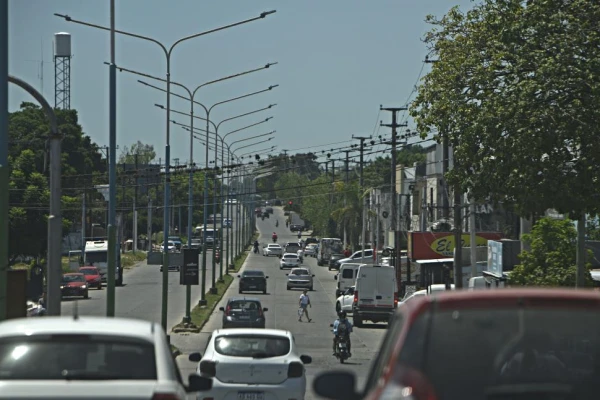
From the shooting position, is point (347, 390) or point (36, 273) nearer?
point (347, 390)

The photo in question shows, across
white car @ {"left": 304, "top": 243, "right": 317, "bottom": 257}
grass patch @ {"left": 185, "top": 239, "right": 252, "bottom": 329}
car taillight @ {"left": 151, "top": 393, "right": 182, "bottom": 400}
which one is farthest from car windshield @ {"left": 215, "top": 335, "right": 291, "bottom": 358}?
white car @ {"left": 304, "top": 243, "right": 317, "bottom": 257}

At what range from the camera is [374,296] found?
161ft

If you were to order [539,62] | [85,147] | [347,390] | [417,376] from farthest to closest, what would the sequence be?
1. [85,147]
2. [539,62]
3. [347,390]
4. [417,376]

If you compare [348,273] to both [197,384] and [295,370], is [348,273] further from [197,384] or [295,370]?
[197,384]

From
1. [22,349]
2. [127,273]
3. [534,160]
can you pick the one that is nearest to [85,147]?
[127,273]

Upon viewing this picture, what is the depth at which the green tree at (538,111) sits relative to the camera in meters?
23.4

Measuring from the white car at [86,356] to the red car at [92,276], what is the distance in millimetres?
61693

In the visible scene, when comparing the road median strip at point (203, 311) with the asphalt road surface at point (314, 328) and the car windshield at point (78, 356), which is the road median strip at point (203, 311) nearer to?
the asphalt road surface at point (314, 328)

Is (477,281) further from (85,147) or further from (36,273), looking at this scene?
(85,147)

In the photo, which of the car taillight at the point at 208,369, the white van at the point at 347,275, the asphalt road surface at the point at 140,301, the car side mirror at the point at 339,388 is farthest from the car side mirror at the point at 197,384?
the white van at the point at 347,275

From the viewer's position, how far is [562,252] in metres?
34.8

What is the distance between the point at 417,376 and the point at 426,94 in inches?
971

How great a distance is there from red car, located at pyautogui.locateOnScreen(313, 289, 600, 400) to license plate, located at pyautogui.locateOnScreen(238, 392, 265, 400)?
33.2 feet

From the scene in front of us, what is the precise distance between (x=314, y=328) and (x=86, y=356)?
127 feet
